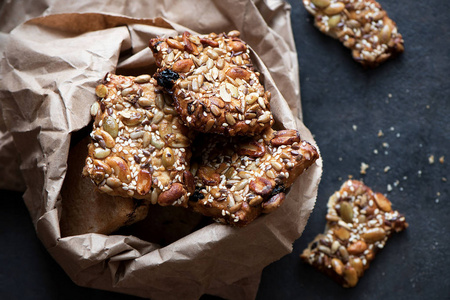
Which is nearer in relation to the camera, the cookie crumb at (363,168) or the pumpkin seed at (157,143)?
the pumpkin seed at (157,143)

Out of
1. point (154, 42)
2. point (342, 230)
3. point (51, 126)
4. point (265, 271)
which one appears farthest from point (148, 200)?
point (342, 230)

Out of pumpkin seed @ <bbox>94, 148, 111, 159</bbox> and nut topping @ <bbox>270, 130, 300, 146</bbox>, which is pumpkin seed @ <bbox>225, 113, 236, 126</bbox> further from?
pumpkin seed @ <bbox>94, 148, 111, 159</bbox>

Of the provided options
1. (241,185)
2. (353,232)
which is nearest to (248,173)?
(241,185)

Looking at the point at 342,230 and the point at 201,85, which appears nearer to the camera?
the point at 201,85

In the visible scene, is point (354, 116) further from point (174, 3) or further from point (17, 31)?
point (17, 31)

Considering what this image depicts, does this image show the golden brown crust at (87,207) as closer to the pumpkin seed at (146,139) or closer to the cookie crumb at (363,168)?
the pumpkin seed at (146,139)

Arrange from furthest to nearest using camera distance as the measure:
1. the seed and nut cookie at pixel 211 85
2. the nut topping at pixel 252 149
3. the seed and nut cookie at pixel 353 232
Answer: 1. the seed and nut cookie at pixel 353 232
2. the nut topping at pixel 252 149
3. the seed and nut cookie at pixel 211 85

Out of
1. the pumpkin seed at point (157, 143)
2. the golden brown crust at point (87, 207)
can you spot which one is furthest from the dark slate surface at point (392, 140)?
the pumpkin seed at point (157, 143)
